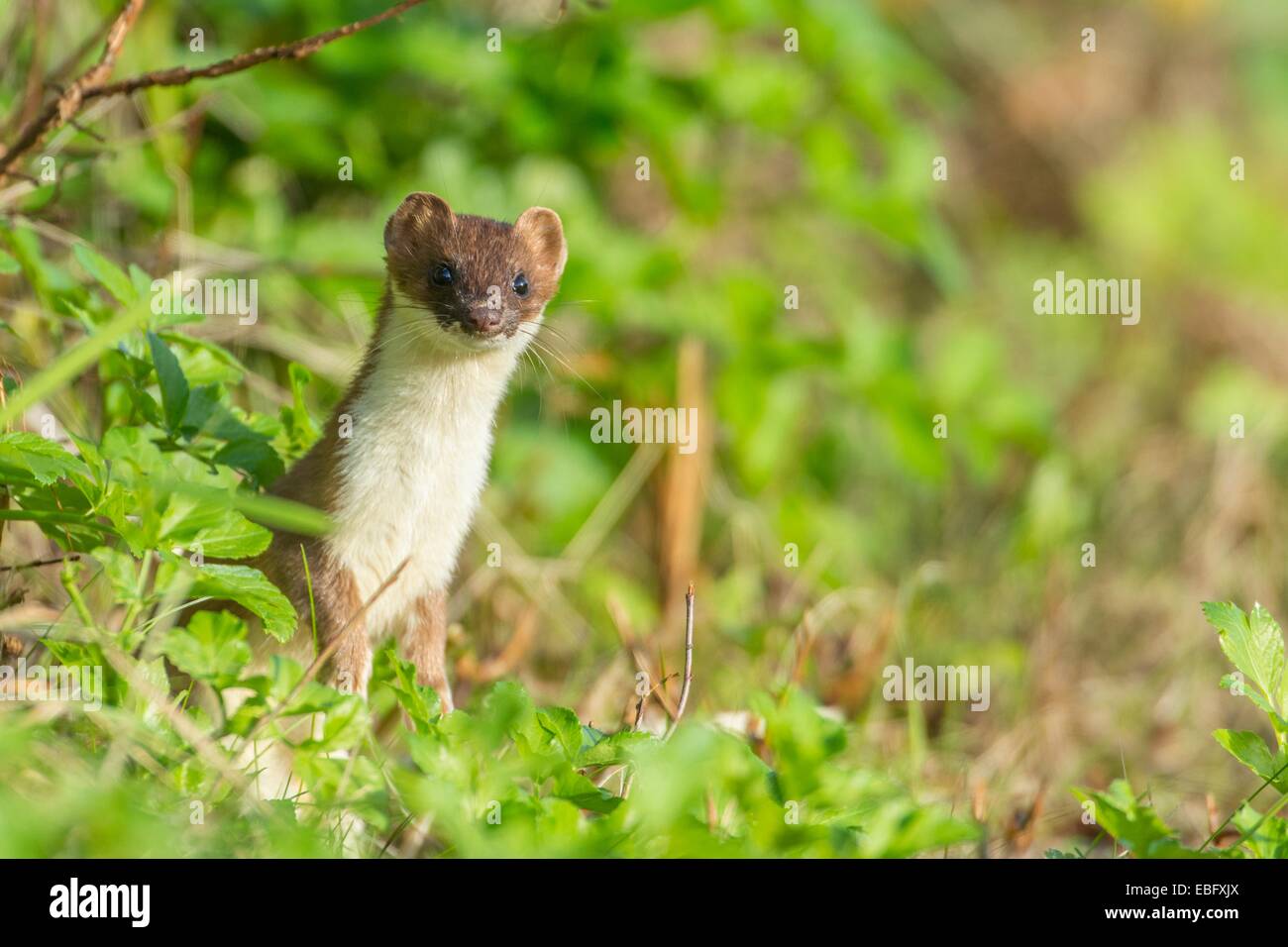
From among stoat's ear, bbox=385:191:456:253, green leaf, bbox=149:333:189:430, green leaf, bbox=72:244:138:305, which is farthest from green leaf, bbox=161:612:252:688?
stoat's ear, bbox=385:191:456:253

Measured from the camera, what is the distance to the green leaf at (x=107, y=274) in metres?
3.18

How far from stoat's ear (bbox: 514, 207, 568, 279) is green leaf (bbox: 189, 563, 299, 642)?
1.35 metres

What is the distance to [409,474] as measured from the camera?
3502 mm

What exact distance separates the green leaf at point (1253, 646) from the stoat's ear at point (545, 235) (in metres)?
1.91

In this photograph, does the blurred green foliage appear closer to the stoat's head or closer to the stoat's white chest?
the stoat's white chest

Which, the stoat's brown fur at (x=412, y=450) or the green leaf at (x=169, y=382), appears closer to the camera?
the green leaf at (x=169, y=382)

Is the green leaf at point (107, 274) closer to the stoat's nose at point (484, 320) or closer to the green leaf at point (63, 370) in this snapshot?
the green leaf at point (63, 370)

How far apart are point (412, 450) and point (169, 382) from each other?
0.64m

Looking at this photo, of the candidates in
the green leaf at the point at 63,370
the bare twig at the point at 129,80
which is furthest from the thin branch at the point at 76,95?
the green leaf at the point at 63,370

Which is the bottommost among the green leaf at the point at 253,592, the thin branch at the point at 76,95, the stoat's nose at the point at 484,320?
the green leaf at the point at 253,592

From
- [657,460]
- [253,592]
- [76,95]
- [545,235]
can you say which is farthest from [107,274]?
[657,460]
